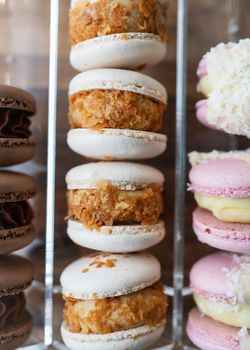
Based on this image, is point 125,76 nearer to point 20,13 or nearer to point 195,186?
point 195,186

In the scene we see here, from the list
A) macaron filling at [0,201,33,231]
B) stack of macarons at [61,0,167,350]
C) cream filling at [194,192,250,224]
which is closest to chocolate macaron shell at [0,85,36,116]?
stack of macarons at [61,0,167,350]

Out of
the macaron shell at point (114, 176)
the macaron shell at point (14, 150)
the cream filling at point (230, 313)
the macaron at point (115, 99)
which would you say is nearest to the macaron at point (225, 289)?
the cream filling at point (230, 313)

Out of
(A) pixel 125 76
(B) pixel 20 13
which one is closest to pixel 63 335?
(A) pixel 125 76

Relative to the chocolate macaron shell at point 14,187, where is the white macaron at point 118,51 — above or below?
above

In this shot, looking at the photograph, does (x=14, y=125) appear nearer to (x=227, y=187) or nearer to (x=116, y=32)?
(x=116, y=32)

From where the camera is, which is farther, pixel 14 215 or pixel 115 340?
pixel 14 215

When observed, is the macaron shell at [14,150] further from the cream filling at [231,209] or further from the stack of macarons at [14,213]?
the cream filling at [231,209]

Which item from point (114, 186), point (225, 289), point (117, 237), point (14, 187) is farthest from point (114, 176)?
point (225, 289)
